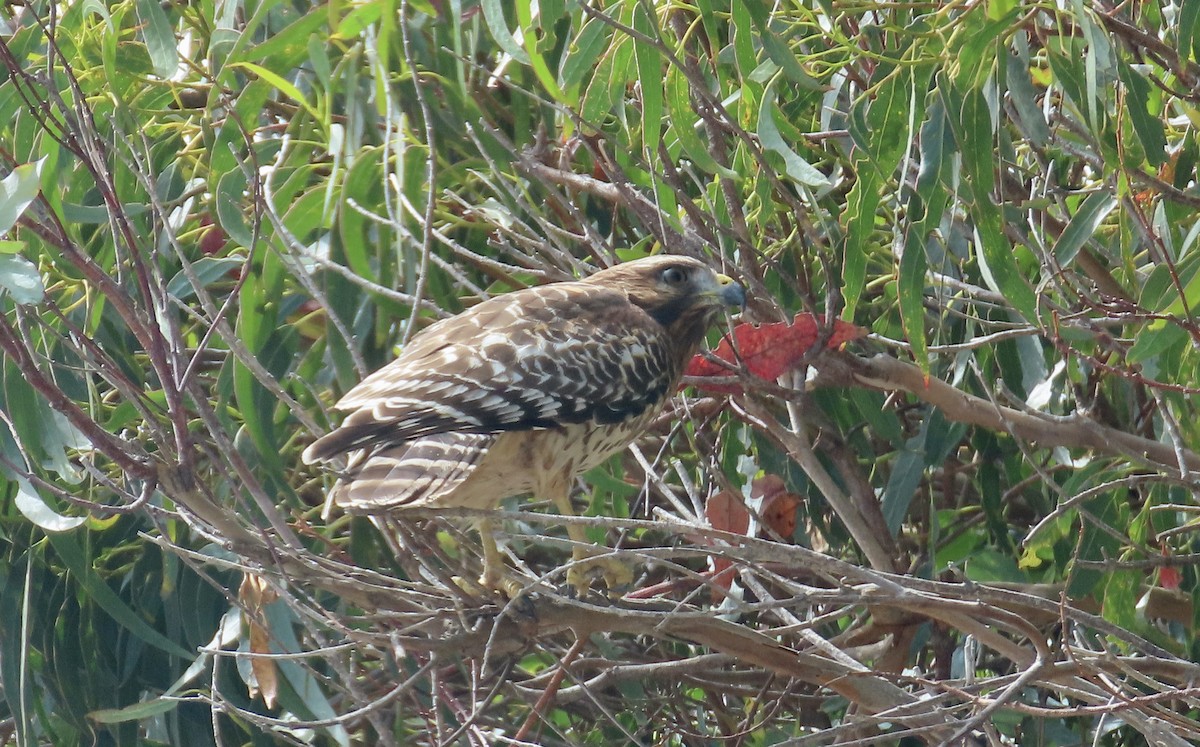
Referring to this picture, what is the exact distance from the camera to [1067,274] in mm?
2791

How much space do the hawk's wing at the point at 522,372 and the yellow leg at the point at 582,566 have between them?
0.19m

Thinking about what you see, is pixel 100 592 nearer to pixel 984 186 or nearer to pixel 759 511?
pixel 759 511

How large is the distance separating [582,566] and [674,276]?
848mm

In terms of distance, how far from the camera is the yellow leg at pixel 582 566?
3.03 meters

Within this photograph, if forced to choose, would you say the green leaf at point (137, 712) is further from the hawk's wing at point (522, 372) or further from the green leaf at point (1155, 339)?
the green leaf at point (1155, 339)

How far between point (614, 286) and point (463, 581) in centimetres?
84

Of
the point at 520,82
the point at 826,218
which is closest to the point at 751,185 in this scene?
the point at 826,218

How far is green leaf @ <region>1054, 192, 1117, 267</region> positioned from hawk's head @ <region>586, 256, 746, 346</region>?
1002 mm

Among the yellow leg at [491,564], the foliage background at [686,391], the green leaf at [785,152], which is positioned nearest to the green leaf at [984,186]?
the foliage background at [686,391]

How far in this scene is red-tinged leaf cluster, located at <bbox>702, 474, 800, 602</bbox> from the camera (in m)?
3.25

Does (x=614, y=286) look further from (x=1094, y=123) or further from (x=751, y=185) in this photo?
(x=1094, y=123)

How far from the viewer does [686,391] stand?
13.0ft

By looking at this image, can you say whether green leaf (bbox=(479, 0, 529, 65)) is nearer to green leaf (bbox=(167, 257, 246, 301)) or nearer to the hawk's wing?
the hawk's wing

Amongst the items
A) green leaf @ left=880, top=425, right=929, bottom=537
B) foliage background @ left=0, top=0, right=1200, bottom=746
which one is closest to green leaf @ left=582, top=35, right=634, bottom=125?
foliage background @ left=0, top=0, right=1200, bottom=746
